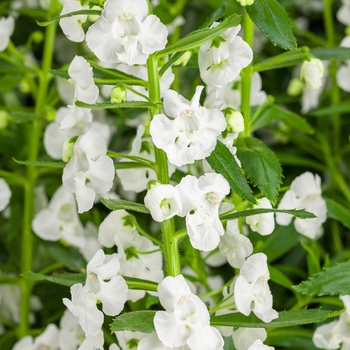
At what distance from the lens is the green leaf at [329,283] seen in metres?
0.85

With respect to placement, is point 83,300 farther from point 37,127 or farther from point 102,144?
point 37,127

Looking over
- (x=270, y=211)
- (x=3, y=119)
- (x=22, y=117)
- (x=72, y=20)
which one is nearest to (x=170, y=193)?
(x=270, y=211)

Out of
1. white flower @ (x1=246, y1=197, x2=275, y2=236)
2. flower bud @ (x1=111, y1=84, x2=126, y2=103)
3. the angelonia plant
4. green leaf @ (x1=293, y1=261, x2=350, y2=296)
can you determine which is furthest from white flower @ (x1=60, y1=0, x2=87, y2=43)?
green leaf @ (x1=293, y1=261, x2=350, y2=296)

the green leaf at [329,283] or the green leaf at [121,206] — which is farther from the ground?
the green leaf at [121,206]

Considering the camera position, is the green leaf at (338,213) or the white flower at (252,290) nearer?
the white flower at (252,290)

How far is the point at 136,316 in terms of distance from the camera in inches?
29.4

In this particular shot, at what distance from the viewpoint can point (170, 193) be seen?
0.72m

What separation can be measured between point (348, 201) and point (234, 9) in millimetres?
445

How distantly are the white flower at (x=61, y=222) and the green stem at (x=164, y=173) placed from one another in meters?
0.45

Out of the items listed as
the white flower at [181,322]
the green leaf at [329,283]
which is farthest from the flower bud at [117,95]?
the green leaf at [329,283]

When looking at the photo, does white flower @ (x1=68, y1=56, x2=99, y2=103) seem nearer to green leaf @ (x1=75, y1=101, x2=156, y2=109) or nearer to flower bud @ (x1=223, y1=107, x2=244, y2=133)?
green leaf @ (x1=75, y1=101, x2=156, y2=109)

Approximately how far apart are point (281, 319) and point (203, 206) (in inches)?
6.6

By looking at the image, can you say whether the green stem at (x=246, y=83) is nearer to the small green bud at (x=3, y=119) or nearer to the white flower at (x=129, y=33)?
the white flower at (x=129, y=33)

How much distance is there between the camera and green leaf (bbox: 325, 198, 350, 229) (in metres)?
1.06
